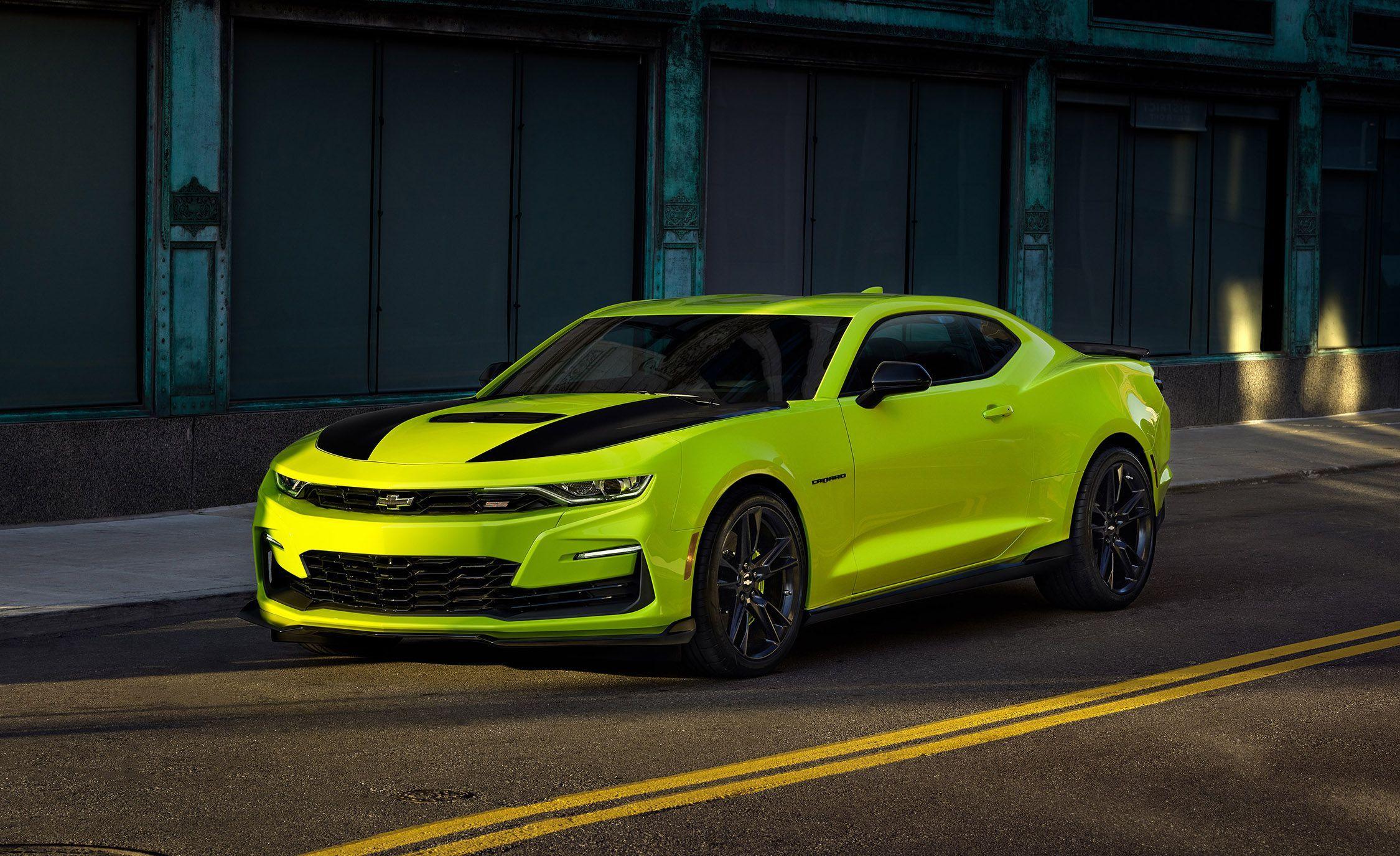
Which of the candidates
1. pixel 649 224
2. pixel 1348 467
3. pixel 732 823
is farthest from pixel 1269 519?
pixel 732 823

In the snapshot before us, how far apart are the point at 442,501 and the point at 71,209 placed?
A: 7.31m

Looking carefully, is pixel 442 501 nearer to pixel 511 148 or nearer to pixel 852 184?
pixel 511 148

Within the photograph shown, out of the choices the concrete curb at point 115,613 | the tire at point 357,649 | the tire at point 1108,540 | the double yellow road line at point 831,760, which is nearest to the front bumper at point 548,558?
the tire at point 357,649

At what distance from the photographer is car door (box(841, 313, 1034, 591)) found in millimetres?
8109

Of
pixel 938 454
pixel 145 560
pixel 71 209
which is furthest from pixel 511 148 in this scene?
pixel 938 454

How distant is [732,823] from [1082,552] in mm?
4079

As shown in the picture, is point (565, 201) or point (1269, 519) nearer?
point (1269, 519)

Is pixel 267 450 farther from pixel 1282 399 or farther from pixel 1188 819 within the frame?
pixel 1282 399

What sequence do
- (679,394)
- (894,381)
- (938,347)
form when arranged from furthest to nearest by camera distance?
1. (938,347)
2. (679,394)
3. (894,381)

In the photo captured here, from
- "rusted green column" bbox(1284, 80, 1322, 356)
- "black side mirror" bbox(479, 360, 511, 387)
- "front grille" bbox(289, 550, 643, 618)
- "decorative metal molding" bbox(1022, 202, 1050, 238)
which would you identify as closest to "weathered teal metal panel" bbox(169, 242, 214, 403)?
"black side mirror" bbox(479, 360, 511, 387)

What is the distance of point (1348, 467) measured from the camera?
55.7ft

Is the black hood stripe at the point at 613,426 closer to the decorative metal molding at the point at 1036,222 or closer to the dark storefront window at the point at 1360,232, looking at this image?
the decorative metal molding at the point at 1036,222

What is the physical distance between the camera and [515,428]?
7.57 meters

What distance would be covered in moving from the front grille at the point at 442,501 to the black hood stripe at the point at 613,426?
0.16m
